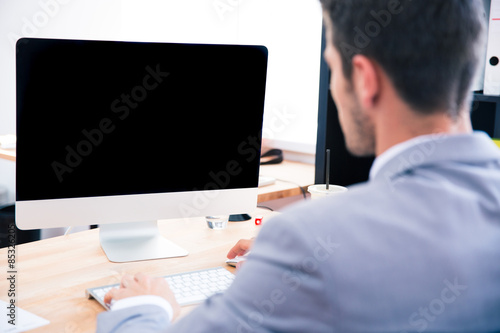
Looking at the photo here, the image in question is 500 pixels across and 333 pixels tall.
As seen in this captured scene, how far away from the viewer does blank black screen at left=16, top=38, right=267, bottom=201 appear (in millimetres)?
1253

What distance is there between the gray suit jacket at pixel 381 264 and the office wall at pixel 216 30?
1922 millimetres

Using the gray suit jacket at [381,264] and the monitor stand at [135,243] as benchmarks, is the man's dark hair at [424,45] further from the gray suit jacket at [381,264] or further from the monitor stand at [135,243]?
the monitor stand at [135,243]

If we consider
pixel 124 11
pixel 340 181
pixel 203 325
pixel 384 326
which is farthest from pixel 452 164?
pixel 124 11

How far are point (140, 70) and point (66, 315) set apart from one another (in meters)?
0.57

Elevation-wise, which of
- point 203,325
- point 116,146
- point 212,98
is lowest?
point 203,325

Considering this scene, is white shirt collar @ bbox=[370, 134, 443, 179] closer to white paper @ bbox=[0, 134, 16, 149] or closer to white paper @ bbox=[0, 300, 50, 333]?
white paper @ bbox=[0, 300, 50, 333]

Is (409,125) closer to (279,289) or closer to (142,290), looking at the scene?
(279,289)

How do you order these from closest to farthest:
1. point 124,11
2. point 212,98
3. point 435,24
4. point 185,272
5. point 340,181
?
point 435,24, point 185,272, point 212,98, point 340,181, point 124,11

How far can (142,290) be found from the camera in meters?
1.04

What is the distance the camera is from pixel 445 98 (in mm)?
751

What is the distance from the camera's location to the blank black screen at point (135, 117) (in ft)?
4.11

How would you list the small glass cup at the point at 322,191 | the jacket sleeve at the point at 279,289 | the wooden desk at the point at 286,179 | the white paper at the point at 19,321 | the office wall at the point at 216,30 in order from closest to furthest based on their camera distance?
the jacket sleeve at the point at 279,289, the white paper at the point at 19,321, the small glass cup at the point at 322,191, the wooden desk at the point at 286,179, the office wall at the point at 216,30

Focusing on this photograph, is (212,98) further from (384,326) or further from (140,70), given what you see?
(384,326)

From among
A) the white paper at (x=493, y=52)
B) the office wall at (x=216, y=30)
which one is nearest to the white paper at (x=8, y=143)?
the office wall at (x=216, y=30)
